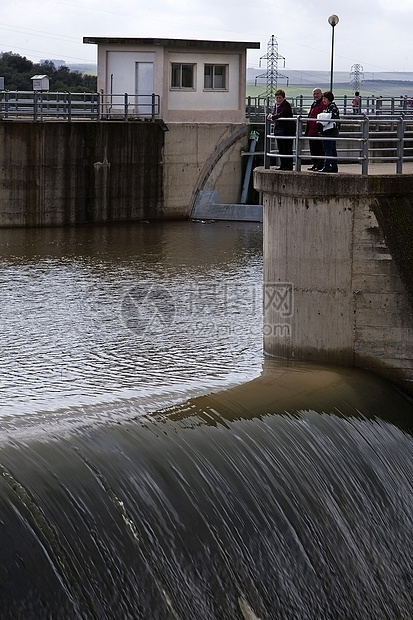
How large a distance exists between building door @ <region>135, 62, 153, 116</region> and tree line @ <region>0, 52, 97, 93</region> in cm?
2869

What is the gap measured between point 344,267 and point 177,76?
22293 millimetres

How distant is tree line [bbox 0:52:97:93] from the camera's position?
2685 inches

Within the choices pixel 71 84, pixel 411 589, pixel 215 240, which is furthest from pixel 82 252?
pixel 71 84

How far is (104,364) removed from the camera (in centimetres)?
1666

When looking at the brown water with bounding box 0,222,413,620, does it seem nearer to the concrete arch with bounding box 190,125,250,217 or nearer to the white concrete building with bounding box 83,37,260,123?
the concrete arch with bounding box 190,125,250,217

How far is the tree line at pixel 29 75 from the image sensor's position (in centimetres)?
6819

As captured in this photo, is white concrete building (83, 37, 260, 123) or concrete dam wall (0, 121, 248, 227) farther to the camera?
white concrete building (83, 37, 260, 123)

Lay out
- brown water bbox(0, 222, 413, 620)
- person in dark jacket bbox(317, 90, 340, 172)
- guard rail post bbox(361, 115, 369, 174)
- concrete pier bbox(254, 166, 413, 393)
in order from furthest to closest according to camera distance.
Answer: person in dark jacket bbox(317, 90, 340, 172), guard rail post bbox(361, 115, 369, 174), concrete pier bbox(254, 166, 413, 393), brown water bbox(0, 222, 413, 620)

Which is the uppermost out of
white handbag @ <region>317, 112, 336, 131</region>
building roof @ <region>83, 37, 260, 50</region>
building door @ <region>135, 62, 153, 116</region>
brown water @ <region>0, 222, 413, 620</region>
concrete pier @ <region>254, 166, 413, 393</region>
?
building roof @ <region>83, 37, 260, 50</region>

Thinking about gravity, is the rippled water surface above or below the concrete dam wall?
below

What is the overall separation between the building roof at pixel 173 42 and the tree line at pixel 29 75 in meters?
28.1

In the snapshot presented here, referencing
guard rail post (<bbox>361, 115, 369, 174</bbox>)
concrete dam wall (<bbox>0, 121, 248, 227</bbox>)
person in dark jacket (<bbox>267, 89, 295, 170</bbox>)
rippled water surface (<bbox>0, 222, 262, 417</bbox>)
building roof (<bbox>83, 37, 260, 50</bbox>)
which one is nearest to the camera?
rippled water surface (<bbox>0, 222, 262, 417</bbox>)

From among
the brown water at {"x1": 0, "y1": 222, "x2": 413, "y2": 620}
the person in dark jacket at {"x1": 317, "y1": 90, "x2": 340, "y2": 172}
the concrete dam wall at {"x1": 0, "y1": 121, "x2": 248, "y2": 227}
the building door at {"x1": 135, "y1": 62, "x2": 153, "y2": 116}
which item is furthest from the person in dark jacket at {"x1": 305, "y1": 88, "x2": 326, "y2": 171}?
the building door at {"x1": 135, "y1": 62, "x2": 153, "y2": 116}

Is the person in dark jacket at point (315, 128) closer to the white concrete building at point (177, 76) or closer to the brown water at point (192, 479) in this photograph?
the brown water at point (192, 479)
